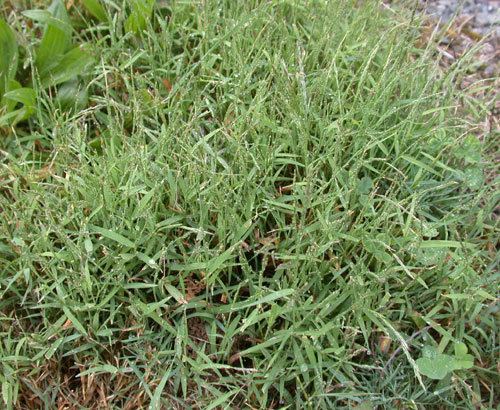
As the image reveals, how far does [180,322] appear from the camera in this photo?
6.98ft

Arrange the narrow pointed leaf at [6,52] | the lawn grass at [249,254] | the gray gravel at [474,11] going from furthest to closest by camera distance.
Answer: the gray gravel at [474,11], the narrow pointed leaf at [6,52], the lawn grass at [249,254]

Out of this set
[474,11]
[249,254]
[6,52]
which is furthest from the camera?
[474,11]

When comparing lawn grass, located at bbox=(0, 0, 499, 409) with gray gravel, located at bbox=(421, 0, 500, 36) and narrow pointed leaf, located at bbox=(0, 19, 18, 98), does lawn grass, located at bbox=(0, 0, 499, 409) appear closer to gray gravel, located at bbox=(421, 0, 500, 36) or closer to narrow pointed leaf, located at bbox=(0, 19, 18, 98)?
narrow pointed leaf, located at bbox=(0, 19, 18, 98)

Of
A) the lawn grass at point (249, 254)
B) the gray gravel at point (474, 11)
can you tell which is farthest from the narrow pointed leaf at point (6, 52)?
the gray gravel at point (474, 11)

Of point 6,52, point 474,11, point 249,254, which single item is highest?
point 474,11

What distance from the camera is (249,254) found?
2262 mm

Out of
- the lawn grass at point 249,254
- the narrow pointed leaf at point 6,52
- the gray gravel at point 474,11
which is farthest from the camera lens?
the gray gravel at point 474,11

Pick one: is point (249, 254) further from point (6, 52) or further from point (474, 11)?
point (474, 11)

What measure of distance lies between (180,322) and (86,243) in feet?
1.23

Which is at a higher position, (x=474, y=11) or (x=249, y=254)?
(x=474, y=11)

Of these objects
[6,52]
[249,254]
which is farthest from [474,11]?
[6,52]

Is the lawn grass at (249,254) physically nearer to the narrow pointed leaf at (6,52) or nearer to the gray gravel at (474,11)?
the narrow pointed leaf at (6,52)

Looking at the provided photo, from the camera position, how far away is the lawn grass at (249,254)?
6.73 ft

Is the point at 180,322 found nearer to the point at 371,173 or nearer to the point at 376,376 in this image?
the point at 376,376
